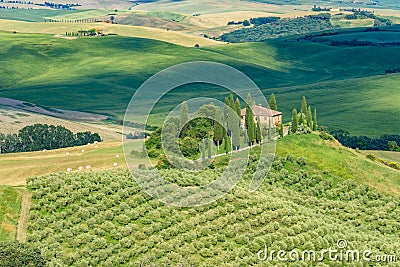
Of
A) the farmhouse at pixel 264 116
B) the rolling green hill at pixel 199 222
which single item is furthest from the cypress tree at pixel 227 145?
the farmhouse at pixel 264 116

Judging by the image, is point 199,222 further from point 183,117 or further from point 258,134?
point 258,134

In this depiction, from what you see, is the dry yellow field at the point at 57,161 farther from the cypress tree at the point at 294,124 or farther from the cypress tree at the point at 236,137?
the cypress tree at the point at 294,124

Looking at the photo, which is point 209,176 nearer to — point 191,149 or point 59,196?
point 191,149

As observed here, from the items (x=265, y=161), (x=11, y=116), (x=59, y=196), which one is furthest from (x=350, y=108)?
(x=59, y=196)

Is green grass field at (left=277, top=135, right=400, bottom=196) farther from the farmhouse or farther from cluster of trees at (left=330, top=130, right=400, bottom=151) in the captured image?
cluster of trees at (left=330, top=130, right=400, bottom=151)

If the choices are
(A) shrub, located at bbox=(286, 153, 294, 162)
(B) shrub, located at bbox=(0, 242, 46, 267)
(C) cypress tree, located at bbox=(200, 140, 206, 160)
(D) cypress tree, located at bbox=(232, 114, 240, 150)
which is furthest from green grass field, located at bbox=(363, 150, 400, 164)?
(B) shrub, located at bbox=(0, 242, 46, 267)
